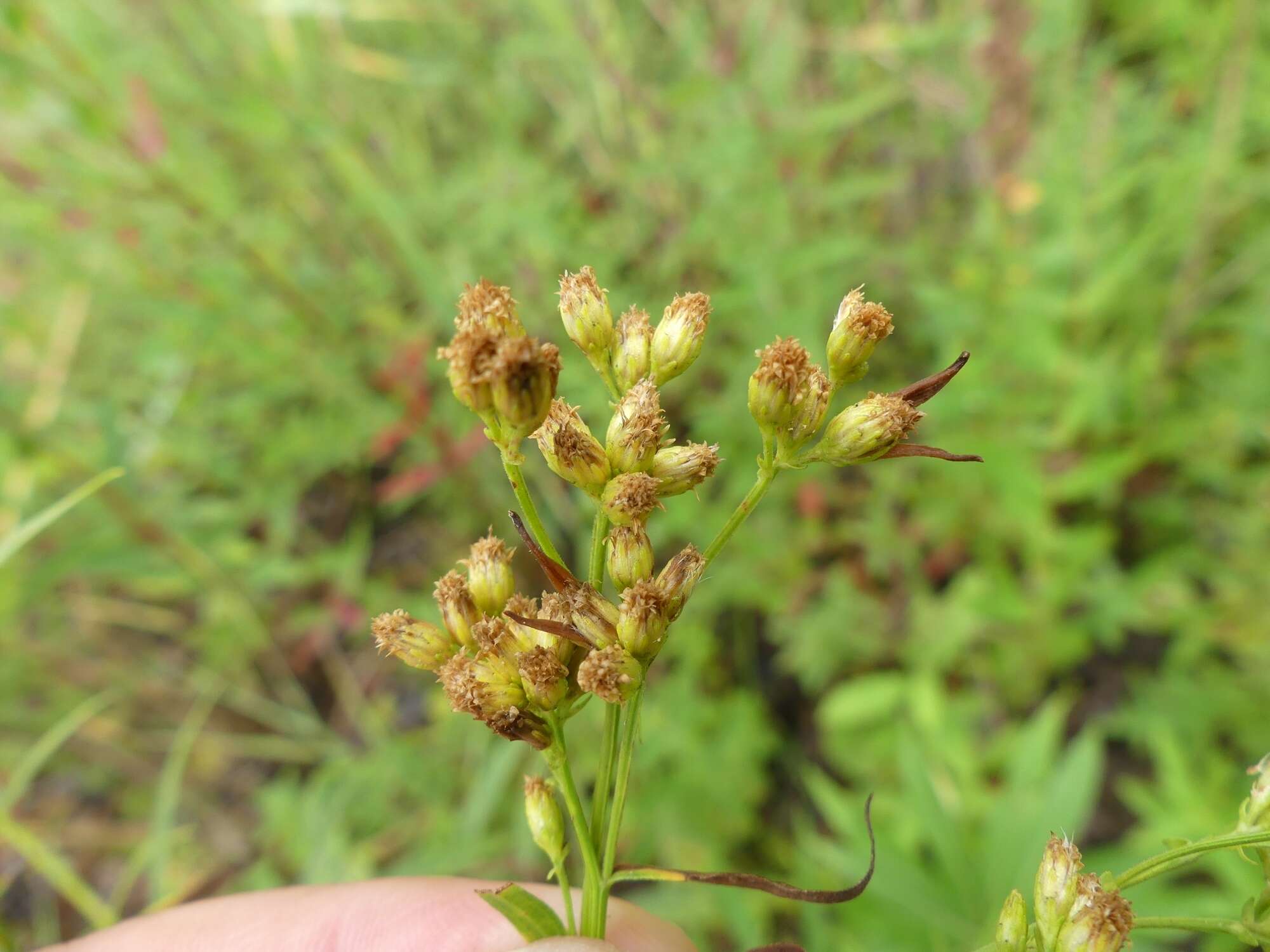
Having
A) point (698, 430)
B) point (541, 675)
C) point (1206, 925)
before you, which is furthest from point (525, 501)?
point (698, 430)

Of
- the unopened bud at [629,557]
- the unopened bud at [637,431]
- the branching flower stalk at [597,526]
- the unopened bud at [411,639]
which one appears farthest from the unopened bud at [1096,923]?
the unopened bud at [411,639]

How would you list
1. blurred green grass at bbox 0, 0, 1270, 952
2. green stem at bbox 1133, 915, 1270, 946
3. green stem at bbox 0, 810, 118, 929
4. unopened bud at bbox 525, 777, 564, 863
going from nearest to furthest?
green stem at bbox 1133, 915, 1270, 946
unopened bud at bbox 525, 777, 564, 863
green stem at bbox 0, 810, 118, 929
blurred green grass at bbox 0, 0, 1270, 952

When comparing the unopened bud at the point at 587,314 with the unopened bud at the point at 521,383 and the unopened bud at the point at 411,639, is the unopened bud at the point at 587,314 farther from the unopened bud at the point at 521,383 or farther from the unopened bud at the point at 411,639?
the unopened bud at the point at 411,639

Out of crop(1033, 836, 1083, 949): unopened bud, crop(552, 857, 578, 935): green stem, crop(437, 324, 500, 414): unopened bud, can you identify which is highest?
crop(437, 324, 500, 414): unopened bud

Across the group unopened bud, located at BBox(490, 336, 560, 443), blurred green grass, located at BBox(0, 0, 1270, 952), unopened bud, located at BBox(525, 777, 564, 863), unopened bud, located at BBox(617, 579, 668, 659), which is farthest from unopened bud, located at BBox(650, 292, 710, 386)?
blurred green grass, located at BBox(0, 0, 1270, 952)

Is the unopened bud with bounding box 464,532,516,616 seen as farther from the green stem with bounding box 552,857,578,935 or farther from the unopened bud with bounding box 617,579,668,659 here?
the green stem with bounding box 552,857,578,935

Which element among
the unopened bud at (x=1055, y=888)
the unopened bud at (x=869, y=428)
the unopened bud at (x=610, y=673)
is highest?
the unopened bud at (x=869, y=428)
